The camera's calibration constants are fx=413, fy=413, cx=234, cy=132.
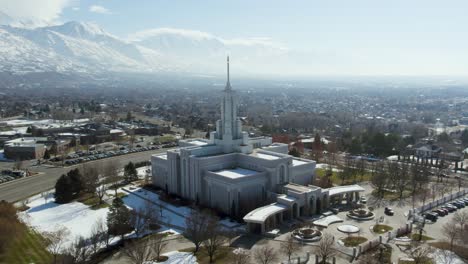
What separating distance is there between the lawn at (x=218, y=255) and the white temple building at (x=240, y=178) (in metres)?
4.12

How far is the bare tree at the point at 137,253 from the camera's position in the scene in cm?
2997

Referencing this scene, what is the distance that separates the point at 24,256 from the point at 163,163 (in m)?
21.3

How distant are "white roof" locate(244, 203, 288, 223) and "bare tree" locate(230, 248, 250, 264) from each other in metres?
3.77

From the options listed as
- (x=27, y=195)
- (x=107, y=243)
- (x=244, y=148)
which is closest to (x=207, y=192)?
(x=244, y=148)

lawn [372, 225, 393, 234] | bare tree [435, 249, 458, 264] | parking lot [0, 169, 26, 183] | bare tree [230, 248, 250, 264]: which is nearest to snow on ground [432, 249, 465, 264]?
bare tree [435, 249, 458, 264]

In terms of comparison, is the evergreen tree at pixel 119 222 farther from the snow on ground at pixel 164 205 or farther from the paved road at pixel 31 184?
the paved road at pixel 31 184

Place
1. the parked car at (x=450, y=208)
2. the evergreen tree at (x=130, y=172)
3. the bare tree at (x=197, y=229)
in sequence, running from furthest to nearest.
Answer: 1. the evergreen tree at (x=130, y=172)
2. the parked car at (x=450, y=208)
3. the bare tree at (x=197, y=229)

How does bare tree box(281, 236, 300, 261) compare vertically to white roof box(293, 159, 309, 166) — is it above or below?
below

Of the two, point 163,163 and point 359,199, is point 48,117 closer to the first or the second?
point 163,163

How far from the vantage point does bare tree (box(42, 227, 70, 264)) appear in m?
32.7

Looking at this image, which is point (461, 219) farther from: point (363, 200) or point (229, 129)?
point (229, 129)

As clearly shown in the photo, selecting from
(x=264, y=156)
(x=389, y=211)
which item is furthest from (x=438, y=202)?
(x=264, y=156)

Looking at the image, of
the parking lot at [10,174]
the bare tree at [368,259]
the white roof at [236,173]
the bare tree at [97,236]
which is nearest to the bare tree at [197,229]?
the bare tree at [97,236]

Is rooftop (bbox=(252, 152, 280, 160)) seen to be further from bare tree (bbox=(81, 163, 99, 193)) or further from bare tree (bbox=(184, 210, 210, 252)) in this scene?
bare tree (bbox=(81, 163, 99, 193))
